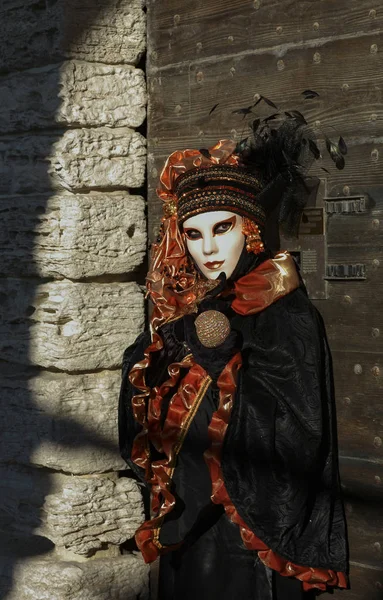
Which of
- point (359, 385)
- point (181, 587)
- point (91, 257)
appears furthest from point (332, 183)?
point (181, 587)

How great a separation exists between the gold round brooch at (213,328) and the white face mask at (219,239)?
19 centimetres

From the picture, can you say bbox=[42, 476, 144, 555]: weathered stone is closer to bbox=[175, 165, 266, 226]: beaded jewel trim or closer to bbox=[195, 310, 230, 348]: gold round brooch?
bbox=[195, 310, 230, 348]: gold round brooch

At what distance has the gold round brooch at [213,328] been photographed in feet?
9.82

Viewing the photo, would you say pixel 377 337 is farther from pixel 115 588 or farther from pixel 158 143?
pixel 115 588

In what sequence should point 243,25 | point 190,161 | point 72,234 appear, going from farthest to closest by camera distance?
point 72,234, point 243,25, point 190,161

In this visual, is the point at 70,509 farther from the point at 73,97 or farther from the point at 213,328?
the point at 73,97

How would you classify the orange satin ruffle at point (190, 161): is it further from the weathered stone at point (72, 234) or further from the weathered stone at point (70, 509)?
the weathered stone at point (70, 509)

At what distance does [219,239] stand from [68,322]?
0.86 metres

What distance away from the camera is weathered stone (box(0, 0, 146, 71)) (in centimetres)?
374

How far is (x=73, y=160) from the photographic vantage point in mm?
3725

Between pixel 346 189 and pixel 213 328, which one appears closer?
pixel 213 328

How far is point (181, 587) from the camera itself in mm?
3205

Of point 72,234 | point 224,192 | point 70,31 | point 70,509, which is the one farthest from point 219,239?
point 70,509

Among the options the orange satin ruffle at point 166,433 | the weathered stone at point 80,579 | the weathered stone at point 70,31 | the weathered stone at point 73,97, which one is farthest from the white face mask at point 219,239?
the weathered stone at point 80,579
